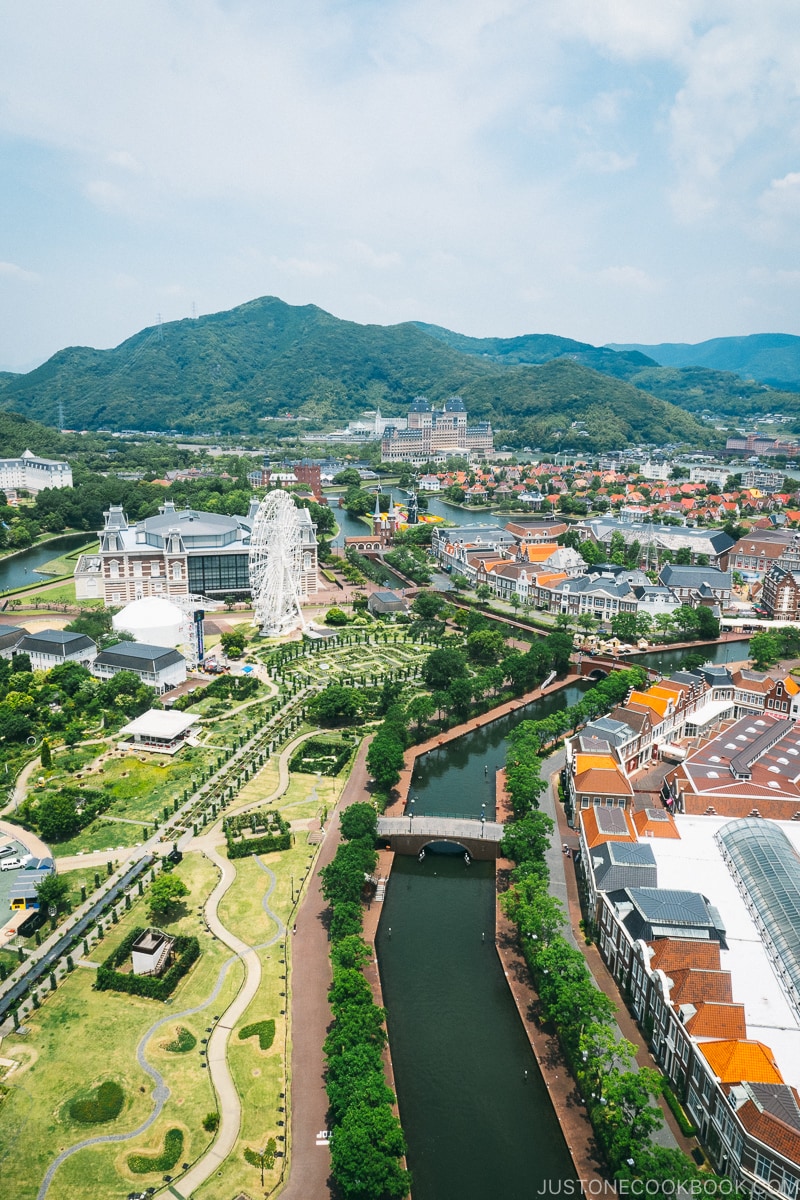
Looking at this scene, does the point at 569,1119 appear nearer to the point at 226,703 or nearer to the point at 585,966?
the point at 585,966

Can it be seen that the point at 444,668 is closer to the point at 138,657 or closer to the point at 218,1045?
the point at 138,657

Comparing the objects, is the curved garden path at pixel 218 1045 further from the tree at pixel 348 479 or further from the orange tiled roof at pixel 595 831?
the tree at pixel 348 479

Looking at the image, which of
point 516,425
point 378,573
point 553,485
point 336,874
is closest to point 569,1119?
point 336,874

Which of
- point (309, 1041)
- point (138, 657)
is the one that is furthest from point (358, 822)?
point (138, 657)

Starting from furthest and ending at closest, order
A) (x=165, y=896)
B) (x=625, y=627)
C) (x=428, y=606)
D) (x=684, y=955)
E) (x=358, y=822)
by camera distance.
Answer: (x=428, y=606), (x=625, y=627), (x=358, y=822), (x=165, y=896), (x=684, y=955)

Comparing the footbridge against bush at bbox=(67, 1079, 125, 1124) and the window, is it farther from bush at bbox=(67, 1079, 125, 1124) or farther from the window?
the window

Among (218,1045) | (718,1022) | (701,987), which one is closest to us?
(718,1022)

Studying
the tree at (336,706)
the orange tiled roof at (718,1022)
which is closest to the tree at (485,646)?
the tree at (336,706)
